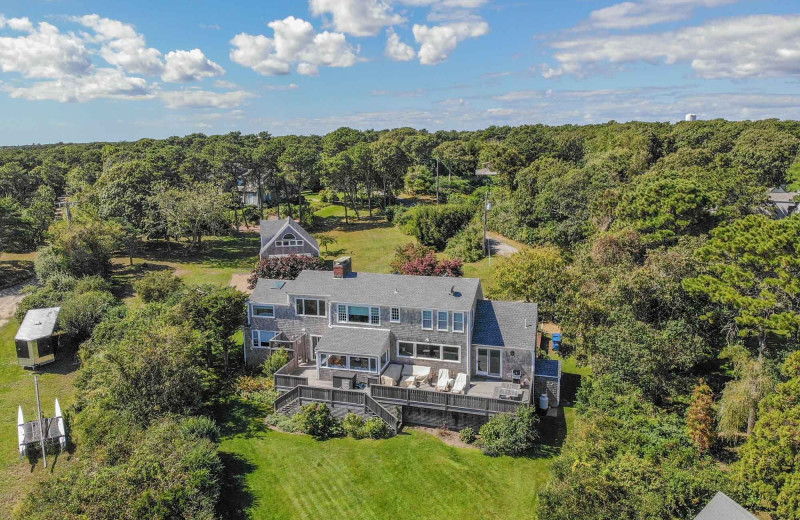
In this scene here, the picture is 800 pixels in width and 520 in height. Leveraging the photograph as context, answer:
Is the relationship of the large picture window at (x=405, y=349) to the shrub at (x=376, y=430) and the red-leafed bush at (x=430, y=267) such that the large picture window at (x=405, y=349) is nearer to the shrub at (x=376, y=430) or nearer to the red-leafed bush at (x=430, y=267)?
the shrub at (x=376, y=430)

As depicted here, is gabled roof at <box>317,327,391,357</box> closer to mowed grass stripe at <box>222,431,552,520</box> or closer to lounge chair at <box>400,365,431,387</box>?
lounge chair at <box>400,365,431,387</box>

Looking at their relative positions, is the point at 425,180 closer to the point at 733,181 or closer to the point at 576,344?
the point at 733,181

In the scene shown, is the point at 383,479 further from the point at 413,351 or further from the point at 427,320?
the point at 427,320

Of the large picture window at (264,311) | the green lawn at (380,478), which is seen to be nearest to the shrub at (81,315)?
the large picture window at (264,311)

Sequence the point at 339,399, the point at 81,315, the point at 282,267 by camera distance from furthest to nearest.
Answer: the point at 282,267 → the point at 81,315 → the point at 339,399

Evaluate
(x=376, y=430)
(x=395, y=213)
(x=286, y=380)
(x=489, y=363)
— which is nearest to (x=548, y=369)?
(x=489, y=363)
